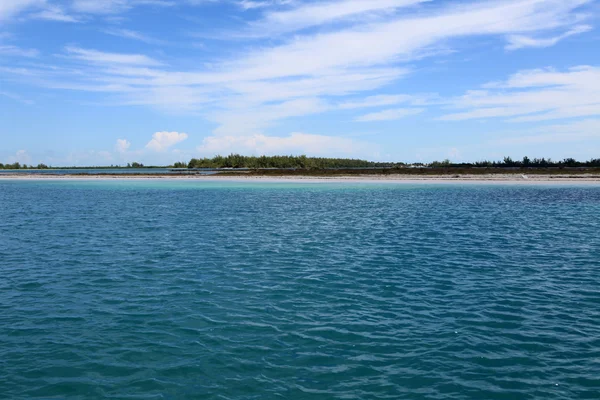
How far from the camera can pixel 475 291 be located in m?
17.5

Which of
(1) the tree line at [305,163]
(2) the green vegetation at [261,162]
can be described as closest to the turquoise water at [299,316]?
(1) the tree line at [305,163]

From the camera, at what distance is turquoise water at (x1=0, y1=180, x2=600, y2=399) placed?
1061 centimetres

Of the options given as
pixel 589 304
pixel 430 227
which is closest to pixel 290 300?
pixel 589 304

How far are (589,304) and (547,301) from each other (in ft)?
4.30

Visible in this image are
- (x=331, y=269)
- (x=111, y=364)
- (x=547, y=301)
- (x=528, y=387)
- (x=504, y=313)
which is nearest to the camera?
(x=528, y=387)

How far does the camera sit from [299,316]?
48.7ft

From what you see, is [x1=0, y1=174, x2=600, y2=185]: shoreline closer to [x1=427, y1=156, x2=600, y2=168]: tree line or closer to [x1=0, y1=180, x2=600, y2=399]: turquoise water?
[x1=427, y1=156, x2=600, y2=168]: tree line

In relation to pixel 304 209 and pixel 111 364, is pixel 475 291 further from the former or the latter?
pixel 304 209

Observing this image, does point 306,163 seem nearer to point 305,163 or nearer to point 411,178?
point 305,163

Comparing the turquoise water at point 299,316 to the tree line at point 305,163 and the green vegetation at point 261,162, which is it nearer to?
the tree line at point 305,163

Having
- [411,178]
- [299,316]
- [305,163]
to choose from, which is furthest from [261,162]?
[299,316]

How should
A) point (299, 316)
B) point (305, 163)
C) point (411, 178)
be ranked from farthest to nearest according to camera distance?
point (305, 163) < point (411, 178) < point (299, 316)

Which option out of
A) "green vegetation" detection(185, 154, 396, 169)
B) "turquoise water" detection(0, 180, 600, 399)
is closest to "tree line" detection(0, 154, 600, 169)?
"green vegetation" detection(185, 154, 396, 169)

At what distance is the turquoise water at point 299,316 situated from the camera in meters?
10.6
